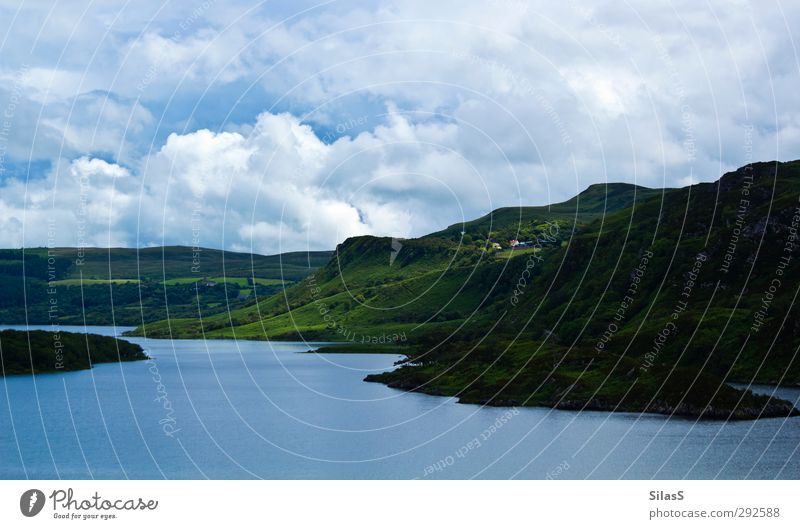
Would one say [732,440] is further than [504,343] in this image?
No

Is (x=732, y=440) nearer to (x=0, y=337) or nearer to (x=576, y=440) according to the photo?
(x=576, y=440)

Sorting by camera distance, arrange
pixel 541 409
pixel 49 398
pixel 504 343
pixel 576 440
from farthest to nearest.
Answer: pixel 504 343
pixel 49 398
pixel 541 409
pixel 576 440

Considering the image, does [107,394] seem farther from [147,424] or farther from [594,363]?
[594,363]

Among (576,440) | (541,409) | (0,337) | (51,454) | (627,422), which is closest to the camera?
(51,454)

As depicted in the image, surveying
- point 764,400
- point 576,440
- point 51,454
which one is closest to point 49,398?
point 51,454
